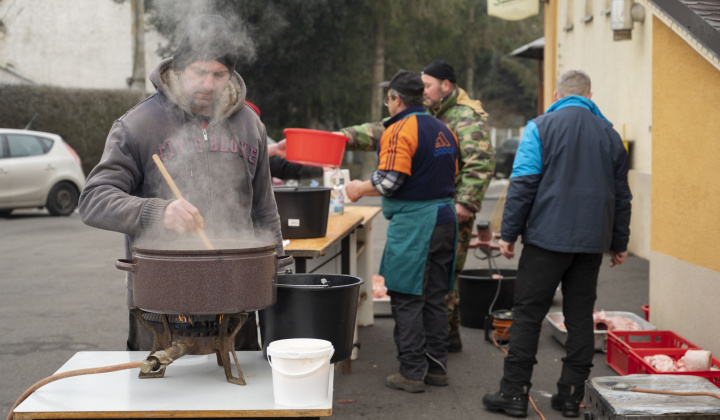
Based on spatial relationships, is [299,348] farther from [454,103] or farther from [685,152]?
[685,152]

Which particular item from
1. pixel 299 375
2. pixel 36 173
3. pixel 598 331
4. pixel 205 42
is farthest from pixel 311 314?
pixel 36 173

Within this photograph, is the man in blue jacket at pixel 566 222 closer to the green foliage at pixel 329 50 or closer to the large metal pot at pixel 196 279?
the large metal pot at pixel 196 279

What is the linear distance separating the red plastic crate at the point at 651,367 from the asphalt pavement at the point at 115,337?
14.9 inches

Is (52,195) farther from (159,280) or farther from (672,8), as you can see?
(159,280)

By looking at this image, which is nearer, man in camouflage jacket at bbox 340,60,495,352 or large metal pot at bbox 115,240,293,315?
large metal pot at bbox 115,240,293,315

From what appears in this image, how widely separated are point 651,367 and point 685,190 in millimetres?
1649

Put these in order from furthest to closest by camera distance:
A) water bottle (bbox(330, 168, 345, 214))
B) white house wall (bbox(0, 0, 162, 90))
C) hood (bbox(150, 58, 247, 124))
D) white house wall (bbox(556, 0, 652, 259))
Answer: white house wall (bbox(0, 0, 162, 90))
white house wall (bbox(556, 0, 652, 259))
water bottle (bbox(330, 168, 345, 214))
hood (bbox(150, 58, 247, 124))

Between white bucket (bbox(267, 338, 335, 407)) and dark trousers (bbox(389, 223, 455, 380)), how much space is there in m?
2.67

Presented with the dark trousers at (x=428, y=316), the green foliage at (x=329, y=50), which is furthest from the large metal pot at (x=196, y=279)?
the green foliage at (x=329, y=50)

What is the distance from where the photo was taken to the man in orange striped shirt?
5.28 m

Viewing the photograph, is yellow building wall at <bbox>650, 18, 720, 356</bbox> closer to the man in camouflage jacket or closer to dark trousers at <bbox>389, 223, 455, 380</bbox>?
the man in camouflage jacket

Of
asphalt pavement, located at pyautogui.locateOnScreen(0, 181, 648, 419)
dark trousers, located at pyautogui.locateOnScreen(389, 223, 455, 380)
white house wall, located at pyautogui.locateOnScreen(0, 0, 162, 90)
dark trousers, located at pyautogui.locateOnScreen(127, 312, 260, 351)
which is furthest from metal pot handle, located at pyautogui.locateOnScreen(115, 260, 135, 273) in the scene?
white house wall, located at pyautogui.locateOnScreen(0, 0, 162, 90)

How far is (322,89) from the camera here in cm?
2672

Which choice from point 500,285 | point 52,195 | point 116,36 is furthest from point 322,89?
point 500,285
